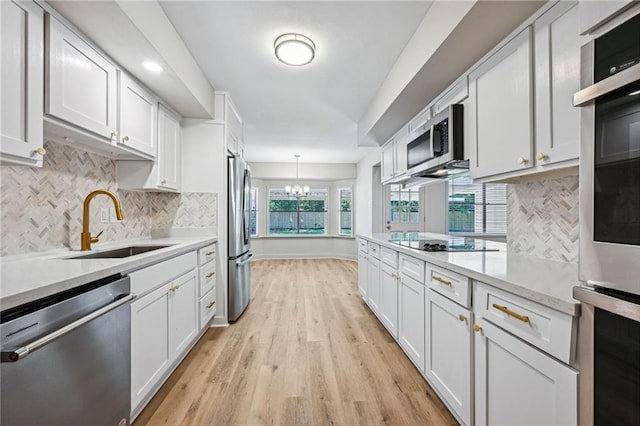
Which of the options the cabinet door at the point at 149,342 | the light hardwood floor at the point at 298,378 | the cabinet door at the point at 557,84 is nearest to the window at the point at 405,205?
the light hardwood floor at the point at 298,378

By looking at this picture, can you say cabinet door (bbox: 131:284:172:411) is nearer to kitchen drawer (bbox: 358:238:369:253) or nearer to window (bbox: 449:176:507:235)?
kitchen drawer (bbox: 358:238:369:253)

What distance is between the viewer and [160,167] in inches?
103

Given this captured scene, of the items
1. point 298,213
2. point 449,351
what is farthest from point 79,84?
point 298,213

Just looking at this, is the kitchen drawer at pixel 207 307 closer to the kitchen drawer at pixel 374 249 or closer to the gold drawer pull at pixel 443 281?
the kitchen drawer at pixel 374 249

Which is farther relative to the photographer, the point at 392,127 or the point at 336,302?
the point at 336,302

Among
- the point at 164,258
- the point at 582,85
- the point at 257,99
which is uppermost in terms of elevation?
the point at 257,99

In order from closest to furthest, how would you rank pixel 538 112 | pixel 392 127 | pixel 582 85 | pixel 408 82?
pixel 582 85, pixel 538 112, pixel 408 82, pixel 392 127

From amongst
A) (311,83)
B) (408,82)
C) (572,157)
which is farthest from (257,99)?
(572,157)

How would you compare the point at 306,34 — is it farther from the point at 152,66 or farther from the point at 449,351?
the point at 449,351

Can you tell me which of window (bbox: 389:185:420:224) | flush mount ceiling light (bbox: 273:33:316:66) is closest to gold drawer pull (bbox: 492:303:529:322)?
flush mount ceiling light (bbox: 273:33:316:66)

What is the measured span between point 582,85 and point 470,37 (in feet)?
3.29

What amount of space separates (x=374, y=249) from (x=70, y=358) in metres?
Result: 2.61

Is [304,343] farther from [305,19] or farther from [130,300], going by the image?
[305,19]

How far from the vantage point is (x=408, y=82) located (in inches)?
88.2
